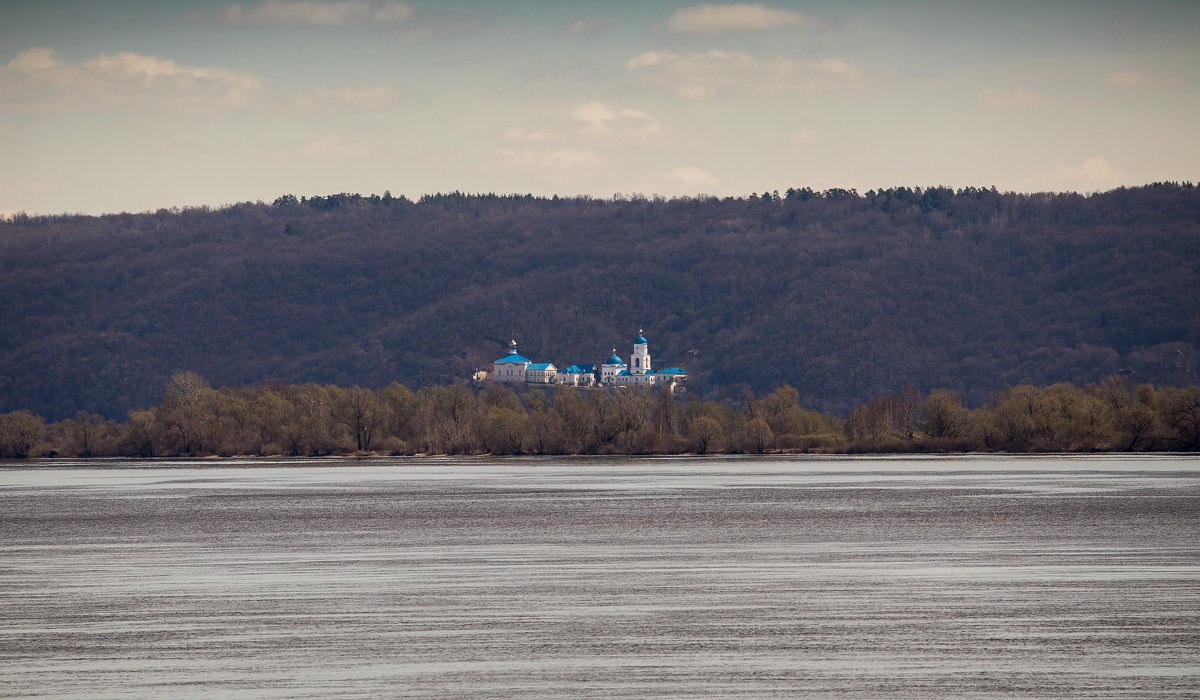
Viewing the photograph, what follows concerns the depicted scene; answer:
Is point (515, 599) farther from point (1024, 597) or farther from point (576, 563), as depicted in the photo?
point (1024, 597)

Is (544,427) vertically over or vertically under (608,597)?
over

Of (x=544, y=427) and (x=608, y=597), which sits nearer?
(x=608, y=597)

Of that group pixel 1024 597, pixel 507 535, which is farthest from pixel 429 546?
pixel 1024 597

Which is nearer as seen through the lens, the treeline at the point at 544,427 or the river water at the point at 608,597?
the river water at the point at 608,597

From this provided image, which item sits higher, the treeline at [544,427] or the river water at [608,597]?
the treeline at [544,427]

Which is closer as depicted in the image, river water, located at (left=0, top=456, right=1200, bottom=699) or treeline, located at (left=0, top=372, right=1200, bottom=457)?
river water, located at (left=0, top=456, right=1200, bottom=699)
